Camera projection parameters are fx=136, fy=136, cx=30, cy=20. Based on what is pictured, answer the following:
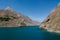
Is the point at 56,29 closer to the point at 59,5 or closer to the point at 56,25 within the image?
the point at 56,25

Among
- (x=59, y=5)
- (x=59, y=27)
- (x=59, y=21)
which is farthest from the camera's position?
(x=59, y=5)

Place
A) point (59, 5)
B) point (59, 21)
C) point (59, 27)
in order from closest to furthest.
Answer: point (59, 27) < point (59, 21) < point (59, 5)

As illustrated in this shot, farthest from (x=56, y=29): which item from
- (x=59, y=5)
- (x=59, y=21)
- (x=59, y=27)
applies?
(x=59, y=5)

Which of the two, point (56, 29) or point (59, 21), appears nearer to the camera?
point (56, 29)

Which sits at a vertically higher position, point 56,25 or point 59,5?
point 59,5

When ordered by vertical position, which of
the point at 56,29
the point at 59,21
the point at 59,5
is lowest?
the point at 56,29

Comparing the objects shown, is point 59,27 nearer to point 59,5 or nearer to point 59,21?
point 59,21

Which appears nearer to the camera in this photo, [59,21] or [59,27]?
[59,27]

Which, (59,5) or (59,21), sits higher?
(59,5)

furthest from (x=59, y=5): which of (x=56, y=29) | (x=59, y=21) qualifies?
(x=56, y=29)
